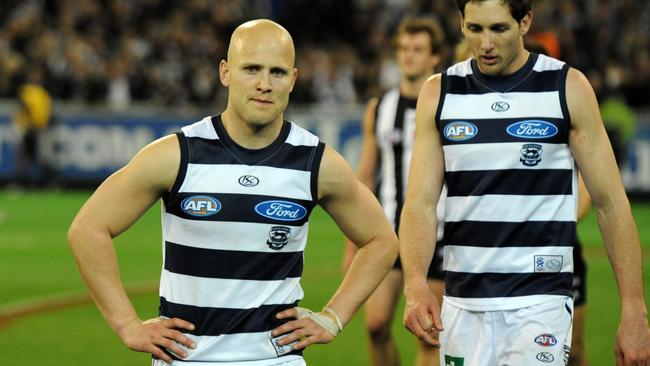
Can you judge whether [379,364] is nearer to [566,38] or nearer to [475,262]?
[475,262]

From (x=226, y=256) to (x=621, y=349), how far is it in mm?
1630

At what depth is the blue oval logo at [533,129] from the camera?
16.9 feet

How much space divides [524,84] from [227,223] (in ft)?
4.66

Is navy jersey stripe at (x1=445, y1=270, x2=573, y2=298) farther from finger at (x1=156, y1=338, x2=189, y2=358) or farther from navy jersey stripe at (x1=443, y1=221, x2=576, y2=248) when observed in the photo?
finger at (x1=156, y1=338, x2=189, y2=358)

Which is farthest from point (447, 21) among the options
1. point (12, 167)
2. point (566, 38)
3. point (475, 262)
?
point (475, 262)

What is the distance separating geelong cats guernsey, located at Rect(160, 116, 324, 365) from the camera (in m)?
4.76

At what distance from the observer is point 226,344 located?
15.7 feet

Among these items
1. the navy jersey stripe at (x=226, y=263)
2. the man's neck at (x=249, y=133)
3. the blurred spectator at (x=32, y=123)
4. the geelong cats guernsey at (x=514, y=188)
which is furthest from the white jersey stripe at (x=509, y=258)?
the blurred spectator at (x=32, y=123)

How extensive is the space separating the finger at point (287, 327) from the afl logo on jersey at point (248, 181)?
1.82ft

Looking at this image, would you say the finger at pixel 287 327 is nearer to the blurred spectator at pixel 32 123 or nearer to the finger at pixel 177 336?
the finger at pixel 177 336

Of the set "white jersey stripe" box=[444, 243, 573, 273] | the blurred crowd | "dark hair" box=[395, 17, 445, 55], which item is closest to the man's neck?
"white jersey stripe" box=[444, 243, 573, 273]

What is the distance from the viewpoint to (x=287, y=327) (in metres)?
4.84

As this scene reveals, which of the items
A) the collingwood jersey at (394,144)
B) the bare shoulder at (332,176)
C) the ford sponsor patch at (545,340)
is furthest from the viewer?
the collingwood jersey at (394,144)

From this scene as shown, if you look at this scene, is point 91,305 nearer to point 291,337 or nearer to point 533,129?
point 291,337
